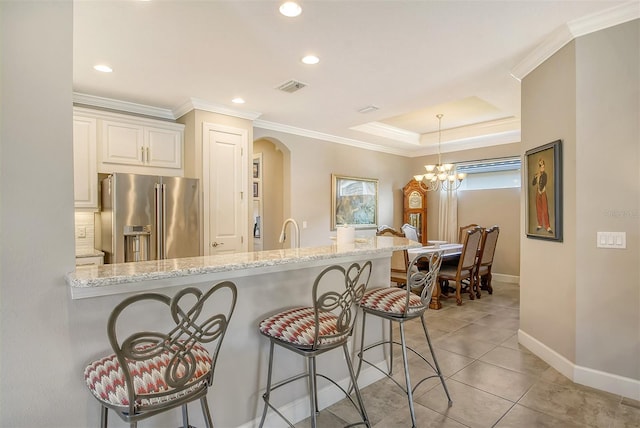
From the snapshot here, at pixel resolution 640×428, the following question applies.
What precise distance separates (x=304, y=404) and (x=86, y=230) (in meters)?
3.04

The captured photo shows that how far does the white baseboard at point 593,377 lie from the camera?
2.33 meters

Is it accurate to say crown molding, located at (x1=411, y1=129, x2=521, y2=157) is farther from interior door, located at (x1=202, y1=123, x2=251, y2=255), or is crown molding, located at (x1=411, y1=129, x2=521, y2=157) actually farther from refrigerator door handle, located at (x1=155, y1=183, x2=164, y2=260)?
refrigerator door handle, located at (x1=155, y1=183, x2=164, y2=260)

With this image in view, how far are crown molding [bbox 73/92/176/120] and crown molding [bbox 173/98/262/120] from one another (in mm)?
141

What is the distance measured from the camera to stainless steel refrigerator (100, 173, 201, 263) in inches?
129

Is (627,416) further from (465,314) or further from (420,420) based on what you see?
(465,314)

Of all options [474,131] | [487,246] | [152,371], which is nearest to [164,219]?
[152,371]

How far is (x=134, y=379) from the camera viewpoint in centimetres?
117

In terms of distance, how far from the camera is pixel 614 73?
237 cm

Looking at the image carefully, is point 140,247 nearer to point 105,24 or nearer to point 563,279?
point 105,24

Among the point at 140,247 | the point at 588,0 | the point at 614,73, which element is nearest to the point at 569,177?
the point at 614,73

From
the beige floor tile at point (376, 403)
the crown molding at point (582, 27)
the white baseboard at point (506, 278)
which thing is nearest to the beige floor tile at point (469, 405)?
the beige floor tile at point (376, 403)

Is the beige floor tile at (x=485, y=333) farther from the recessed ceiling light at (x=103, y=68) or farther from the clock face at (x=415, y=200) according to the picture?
the recessed ceiling light at (x=103, y=68)

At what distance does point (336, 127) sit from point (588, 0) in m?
3.33

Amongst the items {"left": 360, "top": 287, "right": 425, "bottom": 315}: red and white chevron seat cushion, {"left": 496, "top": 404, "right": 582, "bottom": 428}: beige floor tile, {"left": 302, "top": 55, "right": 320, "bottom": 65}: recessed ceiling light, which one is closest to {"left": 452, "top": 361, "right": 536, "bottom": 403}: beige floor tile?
{"left": 496, "top": 404, "right": 582, "bottom": 428}: beige floor tile
